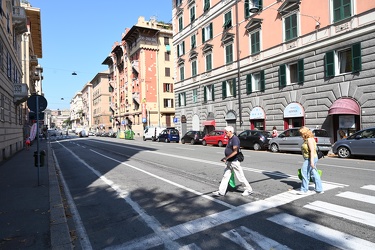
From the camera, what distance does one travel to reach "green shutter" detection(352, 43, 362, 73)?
662 inches

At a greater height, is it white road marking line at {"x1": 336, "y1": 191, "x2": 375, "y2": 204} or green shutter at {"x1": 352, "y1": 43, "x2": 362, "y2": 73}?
green shutter at {"x1": 352, "y1": 43, "x2": 362, "y2": 73}

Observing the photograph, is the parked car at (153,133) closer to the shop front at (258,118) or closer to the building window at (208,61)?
the building window at (208,61)

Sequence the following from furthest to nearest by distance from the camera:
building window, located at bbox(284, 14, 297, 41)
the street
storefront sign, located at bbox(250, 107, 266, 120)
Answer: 1. storefront sign, located at bbox(250, 107, 266, 120)
2. building window, located at bbox(284, 14, 297, 41)
3. the street

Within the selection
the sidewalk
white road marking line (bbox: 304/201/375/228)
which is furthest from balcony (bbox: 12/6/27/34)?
white road marking line (bbox: 304/201/375/228)

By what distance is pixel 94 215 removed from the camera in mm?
5664

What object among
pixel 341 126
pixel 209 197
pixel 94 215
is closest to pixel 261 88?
pixel 341 126

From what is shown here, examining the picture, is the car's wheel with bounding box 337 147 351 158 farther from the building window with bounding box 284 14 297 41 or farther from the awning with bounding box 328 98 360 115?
the building window with bounding box 284 14 297 41

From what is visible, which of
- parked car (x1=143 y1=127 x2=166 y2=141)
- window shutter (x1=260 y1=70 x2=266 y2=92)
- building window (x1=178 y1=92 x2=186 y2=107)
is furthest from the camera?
parked car (x1=143 y1=127 x2=166 y2=141)

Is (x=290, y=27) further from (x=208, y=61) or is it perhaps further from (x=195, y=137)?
(x=195, y=137)

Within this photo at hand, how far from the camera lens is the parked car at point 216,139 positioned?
2423cm

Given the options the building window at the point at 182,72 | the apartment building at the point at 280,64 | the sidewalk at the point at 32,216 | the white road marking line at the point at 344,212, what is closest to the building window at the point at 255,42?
the apartment building at the point at 280,64

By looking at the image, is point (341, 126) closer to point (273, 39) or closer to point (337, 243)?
point (273, 39)

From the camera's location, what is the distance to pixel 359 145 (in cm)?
1309

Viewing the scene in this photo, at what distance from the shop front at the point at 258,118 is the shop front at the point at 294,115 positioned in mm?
2306
